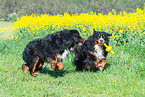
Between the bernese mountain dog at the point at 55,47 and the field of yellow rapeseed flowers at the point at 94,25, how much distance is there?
3.02m

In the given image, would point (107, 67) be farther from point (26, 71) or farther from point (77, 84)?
point (26, 71)

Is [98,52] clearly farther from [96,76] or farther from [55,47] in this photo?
[55,47]

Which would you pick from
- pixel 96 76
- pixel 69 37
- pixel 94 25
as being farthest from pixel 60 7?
pixel 69 37

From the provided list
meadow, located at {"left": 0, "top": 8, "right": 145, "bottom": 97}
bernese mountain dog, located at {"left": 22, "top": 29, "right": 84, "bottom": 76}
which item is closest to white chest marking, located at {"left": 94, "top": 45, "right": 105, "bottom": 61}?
meadow, located at {"left": 0, "top": 8, "right": 145, "bottom": 97}

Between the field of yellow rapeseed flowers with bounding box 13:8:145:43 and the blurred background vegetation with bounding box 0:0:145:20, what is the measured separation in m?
9.05

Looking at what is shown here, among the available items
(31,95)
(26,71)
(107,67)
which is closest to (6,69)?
(26,71)

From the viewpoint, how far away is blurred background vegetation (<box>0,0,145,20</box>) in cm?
2092

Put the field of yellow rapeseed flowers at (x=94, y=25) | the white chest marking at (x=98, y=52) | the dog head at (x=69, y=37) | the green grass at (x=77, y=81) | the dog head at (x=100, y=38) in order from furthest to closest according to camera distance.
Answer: the field of yellow rapeseed flowers at (x=94, y=25)
the white chest marking at (x=98, y=52)
the dog head at (x=100, y=38)
the dog head at (x=69, y=37)
the green grass at (x=77, y=81)

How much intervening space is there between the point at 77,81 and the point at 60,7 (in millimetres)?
23120

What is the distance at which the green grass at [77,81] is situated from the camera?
3362 mm

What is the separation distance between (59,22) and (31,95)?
625 cm

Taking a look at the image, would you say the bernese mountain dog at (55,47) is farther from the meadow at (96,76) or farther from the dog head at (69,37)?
the meadow at (96,76)

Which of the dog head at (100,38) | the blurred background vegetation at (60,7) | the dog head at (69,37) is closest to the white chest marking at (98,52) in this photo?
the dog head at (100,38)

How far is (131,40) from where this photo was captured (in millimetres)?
6602
